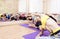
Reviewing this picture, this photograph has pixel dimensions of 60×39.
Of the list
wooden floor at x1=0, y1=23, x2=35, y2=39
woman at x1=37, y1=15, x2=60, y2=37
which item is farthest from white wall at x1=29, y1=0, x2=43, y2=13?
woman at x1=37, y1=15, x2=60, y2=37

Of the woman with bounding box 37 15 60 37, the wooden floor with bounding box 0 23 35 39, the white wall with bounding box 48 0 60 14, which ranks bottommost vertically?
the wooden floor with bounding box 0 23 35 39

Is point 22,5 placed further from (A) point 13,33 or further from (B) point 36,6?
(A) point 13,33

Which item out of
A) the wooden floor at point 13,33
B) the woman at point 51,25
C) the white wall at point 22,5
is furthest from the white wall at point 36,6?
the woman at point 51,25

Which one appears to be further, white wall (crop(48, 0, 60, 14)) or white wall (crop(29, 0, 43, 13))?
white wall (crop(29, 0, 43, 13))

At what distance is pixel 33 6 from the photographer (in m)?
3.88

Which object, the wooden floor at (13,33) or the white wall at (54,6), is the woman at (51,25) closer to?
the wooden floor at (13,33)

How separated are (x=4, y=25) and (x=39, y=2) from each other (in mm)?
1457

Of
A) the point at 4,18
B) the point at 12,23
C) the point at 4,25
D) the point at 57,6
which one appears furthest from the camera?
the point at 57,6

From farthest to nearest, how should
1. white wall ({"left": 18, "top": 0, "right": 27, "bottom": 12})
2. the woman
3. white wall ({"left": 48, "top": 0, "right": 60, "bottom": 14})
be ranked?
white wall ({"left": 18, "top": 0, "right": 27, "bottom": 12}) < white wall ({"left": 48, "top": 0, "right": 60, "bottom": 14}) < the woman

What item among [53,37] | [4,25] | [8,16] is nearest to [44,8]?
[8,16]

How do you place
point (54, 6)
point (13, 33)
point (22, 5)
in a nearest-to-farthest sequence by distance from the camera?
point (13, 33), point (54, 6), point (22, 5)

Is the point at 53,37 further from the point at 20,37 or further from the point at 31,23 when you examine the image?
the point at 31,23

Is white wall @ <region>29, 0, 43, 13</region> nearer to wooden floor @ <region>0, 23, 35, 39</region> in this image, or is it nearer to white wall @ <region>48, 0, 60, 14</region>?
white wall @ <region>48, 0, 60, 14</region>

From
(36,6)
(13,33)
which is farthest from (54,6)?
(13,33)
